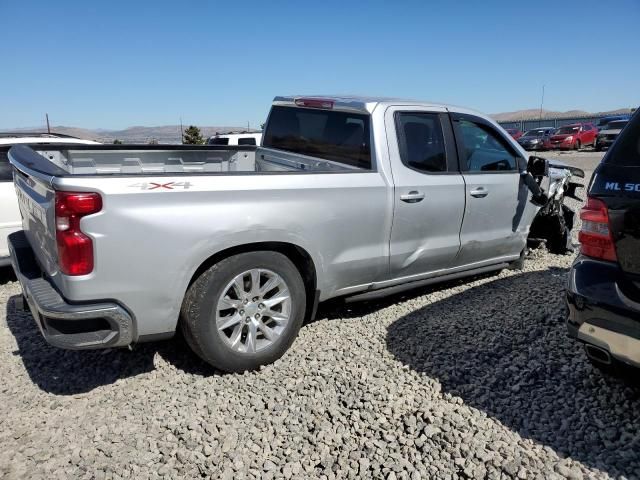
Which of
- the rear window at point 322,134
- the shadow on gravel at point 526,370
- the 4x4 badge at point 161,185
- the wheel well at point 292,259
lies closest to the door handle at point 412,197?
the rear window at point 322,134

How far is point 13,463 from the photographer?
2.63 meters

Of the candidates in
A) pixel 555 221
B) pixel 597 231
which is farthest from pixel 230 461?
pixel 555 221

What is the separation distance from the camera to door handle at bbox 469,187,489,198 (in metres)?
4.43

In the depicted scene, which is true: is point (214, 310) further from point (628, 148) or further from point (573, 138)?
point (573, 138)

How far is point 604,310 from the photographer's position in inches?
103

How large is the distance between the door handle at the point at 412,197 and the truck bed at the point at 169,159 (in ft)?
1.62

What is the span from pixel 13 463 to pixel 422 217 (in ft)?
10.2

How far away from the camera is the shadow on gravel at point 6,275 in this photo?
18.2 ft

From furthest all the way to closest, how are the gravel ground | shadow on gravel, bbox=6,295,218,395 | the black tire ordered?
shadow on gravel, bbox=6,295,218,395, the black tire, the gravel ground

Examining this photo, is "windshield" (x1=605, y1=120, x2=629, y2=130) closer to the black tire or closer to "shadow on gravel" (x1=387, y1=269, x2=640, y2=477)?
"shadow on gravel" (x1=387, y1=269, x2=640, y2=477)

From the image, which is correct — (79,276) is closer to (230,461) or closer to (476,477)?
(230,461)

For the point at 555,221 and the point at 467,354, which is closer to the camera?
the point at 467,354

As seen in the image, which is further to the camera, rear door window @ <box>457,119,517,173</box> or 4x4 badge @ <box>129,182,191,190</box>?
rear door window @ <box>457,119,517,173</box>

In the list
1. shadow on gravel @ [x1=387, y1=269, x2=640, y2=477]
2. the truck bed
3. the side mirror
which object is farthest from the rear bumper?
the side mirror
